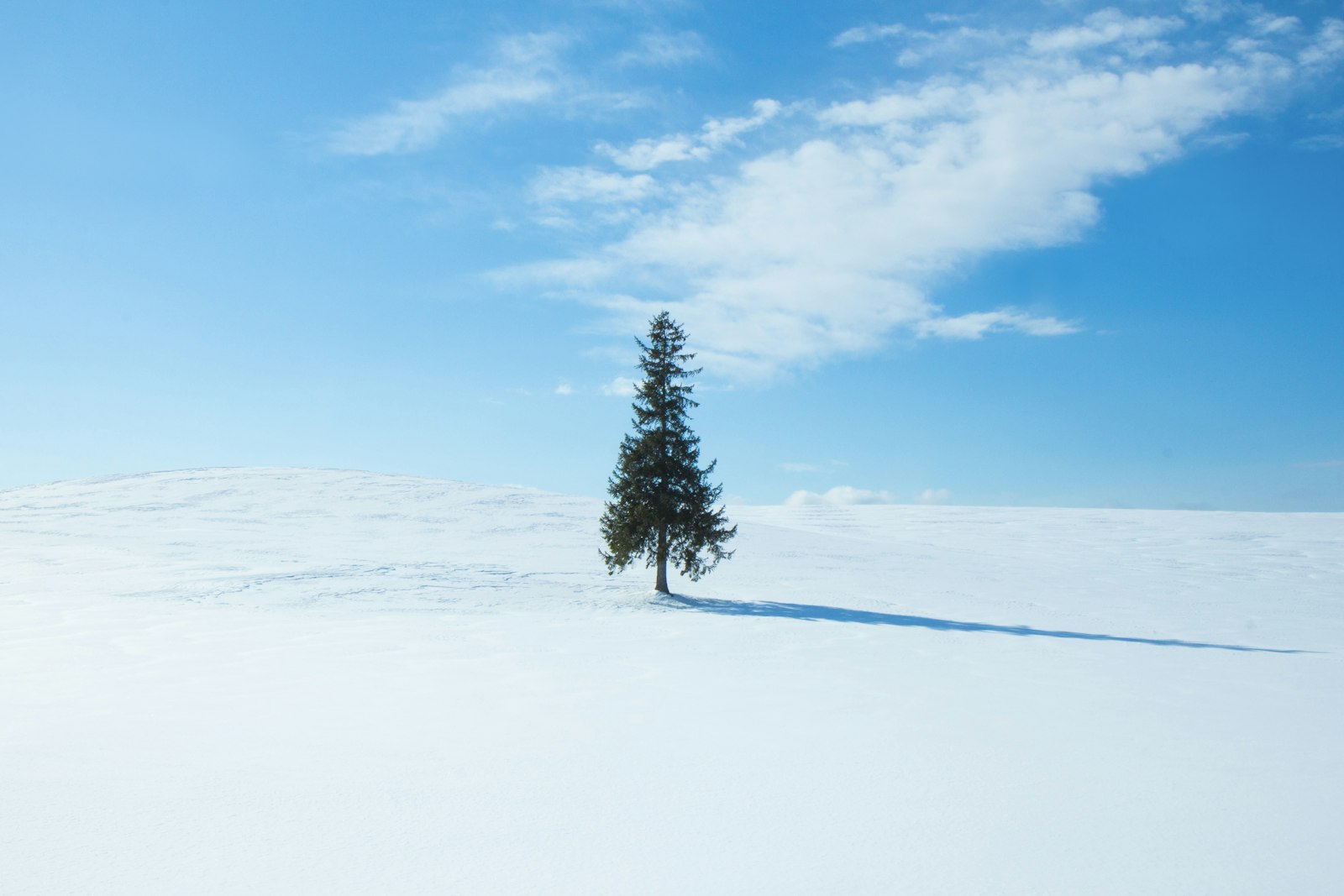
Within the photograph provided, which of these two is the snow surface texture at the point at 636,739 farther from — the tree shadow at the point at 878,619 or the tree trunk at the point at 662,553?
the tree trunk at the point at 662,553

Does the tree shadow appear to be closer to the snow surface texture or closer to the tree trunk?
the snow surface texture

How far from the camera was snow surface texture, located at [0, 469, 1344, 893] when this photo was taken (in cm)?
559

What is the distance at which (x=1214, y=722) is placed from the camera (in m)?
10.6

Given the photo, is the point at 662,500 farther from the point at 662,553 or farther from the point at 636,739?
the point at 636,739

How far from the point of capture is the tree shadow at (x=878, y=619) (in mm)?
19812

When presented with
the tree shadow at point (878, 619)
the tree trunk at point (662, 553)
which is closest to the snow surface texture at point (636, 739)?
the tree shadow at point (878, 619)

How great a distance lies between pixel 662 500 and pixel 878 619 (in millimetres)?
7609

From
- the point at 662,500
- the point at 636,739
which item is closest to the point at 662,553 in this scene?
the point at 662,500

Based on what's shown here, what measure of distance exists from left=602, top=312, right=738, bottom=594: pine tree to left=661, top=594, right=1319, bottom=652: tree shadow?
5.87 ft

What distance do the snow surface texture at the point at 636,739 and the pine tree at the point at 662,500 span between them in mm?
1443

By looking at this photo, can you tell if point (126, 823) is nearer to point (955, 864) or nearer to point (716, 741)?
point (716, 741)

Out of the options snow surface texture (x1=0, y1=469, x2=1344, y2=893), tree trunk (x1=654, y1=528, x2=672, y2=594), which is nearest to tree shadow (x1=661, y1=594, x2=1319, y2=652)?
snow surface texture (x1=0, y1=469, x2=1344, y2=893)

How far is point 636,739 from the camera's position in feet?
29.0

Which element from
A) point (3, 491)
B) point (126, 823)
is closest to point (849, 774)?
point (126, 823)
